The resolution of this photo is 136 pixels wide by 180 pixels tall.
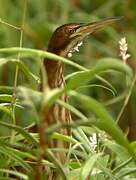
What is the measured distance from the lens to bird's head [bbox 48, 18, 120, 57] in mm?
2066

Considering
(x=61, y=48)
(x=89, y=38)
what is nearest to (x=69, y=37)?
(x=61, y=48)

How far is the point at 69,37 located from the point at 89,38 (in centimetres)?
221

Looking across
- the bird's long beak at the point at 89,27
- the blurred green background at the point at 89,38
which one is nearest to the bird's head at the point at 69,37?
the bird's long beak at the point at 89,27

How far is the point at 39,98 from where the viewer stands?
53.3 inches

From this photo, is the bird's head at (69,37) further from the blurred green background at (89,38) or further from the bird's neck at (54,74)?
the blurred green background at (89,38)

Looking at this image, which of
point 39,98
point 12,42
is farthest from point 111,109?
point 39,98

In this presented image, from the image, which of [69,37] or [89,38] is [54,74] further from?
[89,38]

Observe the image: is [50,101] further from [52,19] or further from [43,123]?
[52,19]

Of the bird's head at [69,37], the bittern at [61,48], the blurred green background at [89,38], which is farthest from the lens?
the blurred green background at [89,38]

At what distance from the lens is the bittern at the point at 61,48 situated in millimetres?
1965

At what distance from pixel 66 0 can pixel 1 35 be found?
1.42ft

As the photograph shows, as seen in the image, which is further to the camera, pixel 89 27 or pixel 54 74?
pixel 89 27

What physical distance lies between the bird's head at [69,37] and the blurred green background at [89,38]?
158 centimetres

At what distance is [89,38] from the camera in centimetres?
430
